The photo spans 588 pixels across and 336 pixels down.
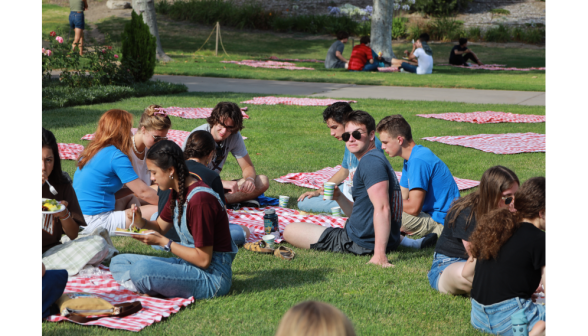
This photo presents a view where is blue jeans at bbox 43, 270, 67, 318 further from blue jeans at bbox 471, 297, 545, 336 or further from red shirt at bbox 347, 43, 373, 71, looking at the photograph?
red shirt at bbox 347, 43, 373, 71

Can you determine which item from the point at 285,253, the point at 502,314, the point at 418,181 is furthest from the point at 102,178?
the point at 502,314

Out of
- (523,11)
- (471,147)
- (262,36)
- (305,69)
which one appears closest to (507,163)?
(471,147)

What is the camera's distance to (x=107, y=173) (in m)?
5.51

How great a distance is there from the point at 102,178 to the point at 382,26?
911 inches

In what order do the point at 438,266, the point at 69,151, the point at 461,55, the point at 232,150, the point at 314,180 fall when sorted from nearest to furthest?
the point at 438,266 → the point at 232,150 → the point at 314,180 → the point at 69,151 → the point at 461,55

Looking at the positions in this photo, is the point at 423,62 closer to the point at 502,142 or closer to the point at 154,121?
the point at 502,142

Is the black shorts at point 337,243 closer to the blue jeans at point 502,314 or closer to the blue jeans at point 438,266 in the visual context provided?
the blue jeans at point 438,266

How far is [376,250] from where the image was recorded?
499cm

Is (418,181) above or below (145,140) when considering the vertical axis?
below

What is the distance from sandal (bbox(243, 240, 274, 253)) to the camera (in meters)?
5.47

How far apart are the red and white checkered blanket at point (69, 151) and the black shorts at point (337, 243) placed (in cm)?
483

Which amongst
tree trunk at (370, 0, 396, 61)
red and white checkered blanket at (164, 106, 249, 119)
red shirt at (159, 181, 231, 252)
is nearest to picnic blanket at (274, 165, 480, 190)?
red shirt at (159, 181, 231, 252)

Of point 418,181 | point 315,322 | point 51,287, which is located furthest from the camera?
point 418,181

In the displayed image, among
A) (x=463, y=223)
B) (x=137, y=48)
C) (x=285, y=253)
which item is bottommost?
(x=285, y=253)
